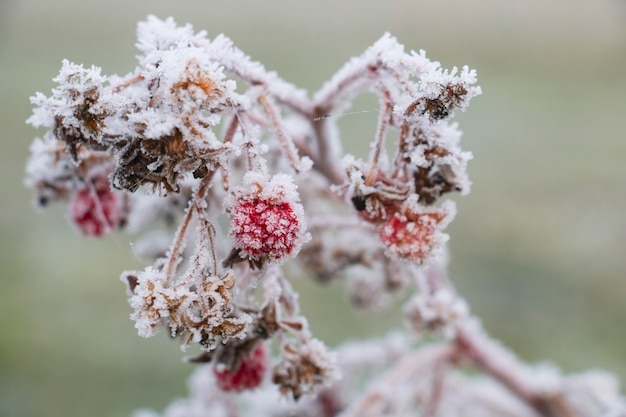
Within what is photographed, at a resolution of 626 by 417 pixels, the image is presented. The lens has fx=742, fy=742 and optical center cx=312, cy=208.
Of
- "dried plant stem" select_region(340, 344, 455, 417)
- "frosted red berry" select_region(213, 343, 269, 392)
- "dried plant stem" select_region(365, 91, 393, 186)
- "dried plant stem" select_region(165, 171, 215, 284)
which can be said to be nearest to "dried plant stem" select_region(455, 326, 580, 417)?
"dried plant stem" select_region(340, 344, 455, 417)

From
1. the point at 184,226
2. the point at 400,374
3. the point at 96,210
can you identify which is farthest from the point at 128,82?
the point at 400,374

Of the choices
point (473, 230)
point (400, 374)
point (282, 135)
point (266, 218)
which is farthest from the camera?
point (473, 230)

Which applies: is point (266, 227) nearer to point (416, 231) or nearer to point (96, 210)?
point (416, 231)

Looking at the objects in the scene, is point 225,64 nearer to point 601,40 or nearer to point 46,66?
point 46,66

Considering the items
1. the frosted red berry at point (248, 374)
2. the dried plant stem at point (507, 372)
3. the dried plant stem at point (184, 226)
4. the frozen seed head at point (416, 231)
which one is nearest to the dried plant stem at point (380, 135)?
the frozen seed head at point (416, 231)

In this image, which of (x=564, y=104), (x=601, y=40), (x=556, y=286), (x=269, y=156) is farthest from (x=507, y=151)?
(x=269, y=156)

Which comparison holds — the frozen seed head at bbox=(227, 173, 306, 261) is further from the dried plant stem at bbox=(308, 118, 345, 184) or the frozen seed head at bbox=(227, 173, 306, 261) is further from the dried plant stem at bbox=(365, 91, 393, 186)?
the dried plant stem at bbox=(308, 118, 345, 184)

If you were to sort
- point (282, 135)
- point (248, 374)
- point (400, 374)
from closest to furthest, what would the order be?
point (282, 135) < point (248, 374) < point (400, 374)
